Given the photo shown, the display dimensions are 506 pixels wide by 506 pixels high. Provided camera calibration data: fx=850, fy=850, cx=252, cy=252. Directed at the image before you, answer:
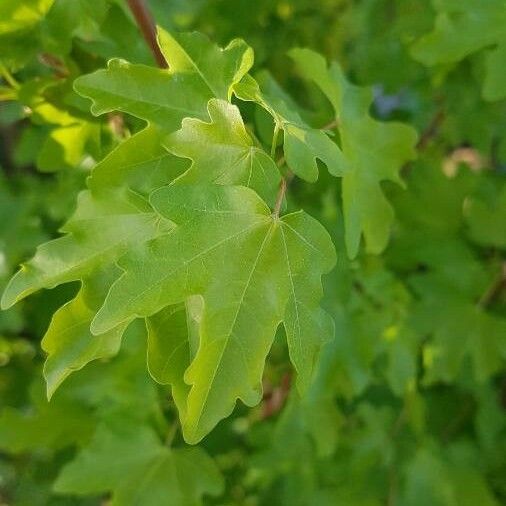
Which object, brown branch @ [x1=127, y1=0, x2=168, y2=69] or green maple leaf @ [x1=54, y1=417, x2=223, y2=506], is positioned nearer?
brown branch @ [x1=127, y1=0, x2=168, y2=69]

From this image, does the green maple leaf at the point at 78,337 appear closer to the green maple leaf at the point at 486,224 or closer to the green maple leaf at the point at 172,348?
the green maple leaf at the point at 172,348

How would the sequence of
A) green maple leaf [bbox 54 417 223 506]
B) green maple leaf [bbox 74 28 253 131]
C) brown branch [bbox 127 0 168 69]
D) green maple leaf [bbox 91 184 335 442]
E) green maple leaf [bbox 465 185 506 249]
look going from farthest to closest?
1. green maple leaf [bbox 465 185 506 249]
2. green maple leaf [bbox 54 417 223 506]
3. brown branch [bbox 127 0 168 69]
4. green maple leaf [bbox 74 28 253 131]
5. green maple leaf [bbox 91 184 335 442]

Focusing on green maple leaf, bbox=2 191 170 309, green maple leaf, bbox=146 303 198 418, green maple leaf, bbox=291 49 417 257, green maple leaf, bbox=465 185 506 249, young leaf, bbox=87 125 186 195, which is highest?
young leaf, bbox=87 125 186 195

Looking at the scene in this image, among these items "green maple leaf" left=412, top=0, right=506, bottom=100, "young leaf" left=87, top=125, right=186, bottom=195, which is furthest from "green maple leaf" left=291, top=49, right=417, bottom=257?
"young leaf" left=87, top=125, right=186, bottom=195

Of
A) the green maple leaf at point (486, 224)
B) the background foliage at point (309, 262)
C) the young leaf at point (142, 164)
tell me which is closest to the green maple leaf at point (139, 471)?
the background foliage at point (309, 262)

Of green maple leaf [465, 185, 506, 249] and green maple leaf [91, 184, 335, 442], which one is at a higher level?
green maple leaf [91, 184, 335, 442]

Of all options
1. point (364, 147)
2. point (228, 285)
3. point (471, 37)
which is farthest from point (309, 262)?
point (471, 37)

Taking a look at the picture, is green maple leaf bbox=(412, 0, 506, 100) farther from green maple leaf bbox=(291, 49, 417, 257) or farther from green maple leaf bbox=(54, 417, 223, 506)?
green maple leaf bbox=(54, 417, 223, 506)
